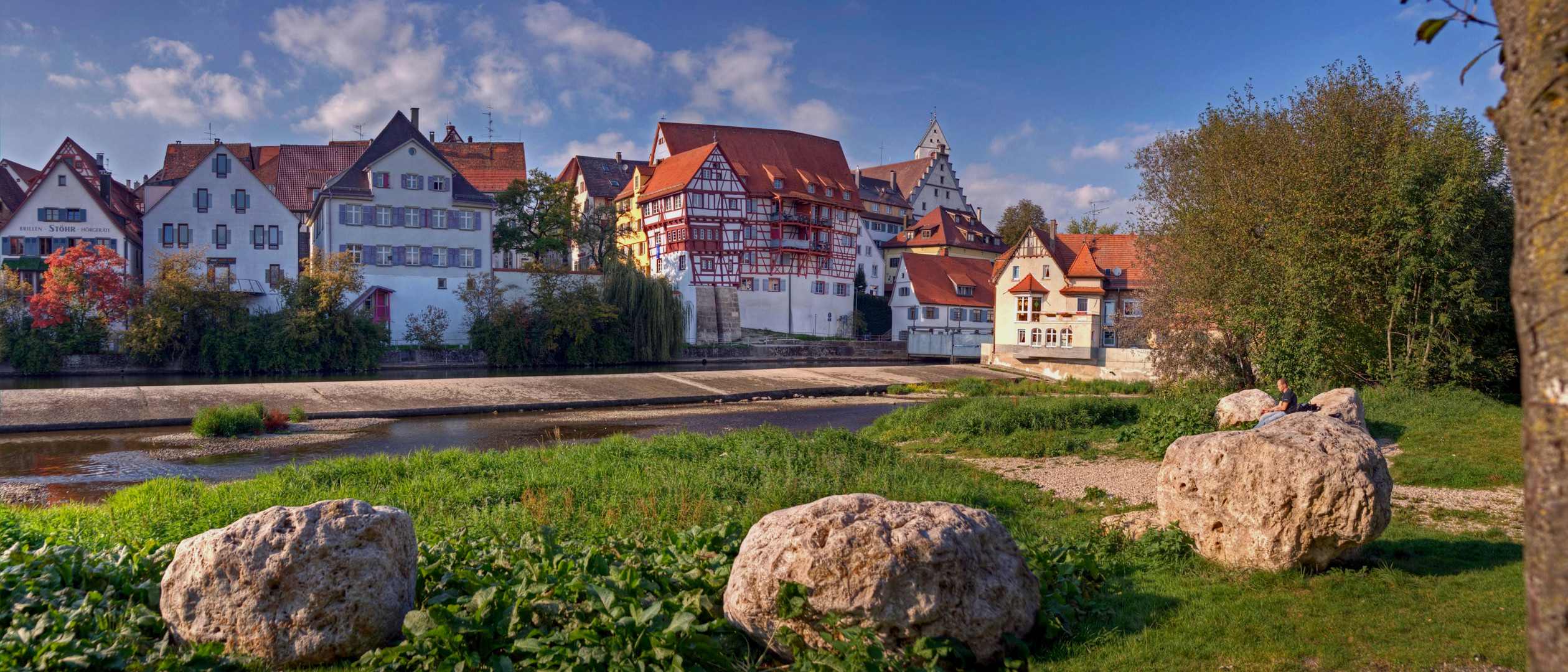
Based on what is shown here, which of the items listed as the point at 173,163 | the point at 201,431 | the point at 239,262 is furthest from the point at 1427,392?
the point at 173,163

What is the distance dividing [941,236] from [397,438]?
78.0m

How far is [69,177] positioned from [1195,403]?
6290 cm

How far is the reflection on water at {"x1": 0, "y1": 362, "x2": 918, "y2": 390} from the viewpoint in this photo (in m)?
39.3

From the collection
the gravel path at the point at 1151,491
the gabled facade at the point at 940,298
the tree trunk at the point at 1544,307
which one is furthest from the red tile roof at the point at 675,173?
the tree trunk at the point at 1544,307

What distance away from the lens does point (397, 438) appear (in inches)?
921

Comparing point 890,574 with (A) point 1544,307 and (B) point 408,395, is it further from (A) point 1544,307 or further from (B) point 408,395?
(B) point 408,395

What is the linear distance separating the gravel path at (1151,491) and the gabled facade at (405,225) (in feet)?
159

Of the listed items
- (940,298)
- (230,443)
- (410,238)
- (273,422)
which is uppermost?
(410,238)

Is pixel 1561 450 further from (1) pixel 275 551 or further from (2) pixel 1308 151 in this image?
(2) pixel 1308 151

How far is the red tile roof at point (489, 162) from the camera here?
83812 mm

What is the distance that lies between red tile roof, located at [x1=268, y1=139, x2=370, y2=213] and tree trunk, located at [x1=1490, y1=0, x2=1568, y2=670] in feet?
245

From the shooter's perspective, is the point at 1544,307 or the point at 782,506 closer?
the point at 1544,307

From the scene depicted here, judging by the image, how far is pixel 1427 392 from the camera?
22125mm

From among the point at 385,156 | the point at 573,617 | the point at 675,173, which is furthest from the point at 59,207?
the point at 573,617
